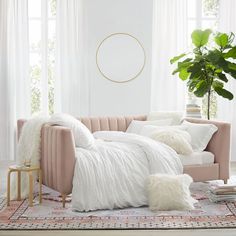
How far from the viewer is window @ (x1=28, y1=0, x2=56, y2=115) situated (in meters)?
8.19

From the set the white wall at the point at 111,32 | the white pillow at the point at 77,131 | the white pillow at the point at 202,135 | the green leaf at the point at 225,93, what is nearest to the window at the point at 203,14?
the white wall at the point at 111,32

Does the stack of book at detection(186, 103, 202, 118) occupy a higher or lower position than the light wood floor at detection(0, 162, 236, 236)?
higher

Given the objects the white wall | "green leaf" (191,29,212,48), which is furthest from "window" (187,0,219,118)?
"green leaf" (191,29,212,48)

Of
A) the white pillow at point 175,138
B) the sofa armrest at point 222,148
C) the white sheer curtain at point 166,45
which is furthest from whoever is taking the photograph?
the white sheer curtain at point 166,45

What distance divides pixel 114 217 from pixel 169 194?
20.9 inches

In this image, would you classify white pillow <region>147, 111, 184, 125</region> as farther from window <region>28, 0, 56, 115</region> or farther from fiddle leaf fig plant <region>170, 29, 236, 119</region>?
window <region>28, 0, 56, 115</region>

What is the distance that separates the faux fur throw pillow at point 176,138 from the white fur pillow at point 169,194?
694 mm

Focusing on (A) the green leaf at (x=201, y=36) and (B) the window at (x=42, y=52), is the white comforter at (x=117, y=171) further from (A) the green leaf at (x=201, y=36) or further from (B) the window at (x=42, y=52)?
(B) the window at (x=42, y=52)

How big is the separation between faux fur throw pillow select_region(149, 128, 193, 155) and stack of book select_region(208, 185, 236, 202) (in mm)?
625

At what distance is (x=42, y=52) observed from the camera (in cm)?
820

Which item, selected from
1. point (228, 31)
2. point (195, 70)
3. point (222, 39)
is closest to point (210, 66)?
point (195, 70)

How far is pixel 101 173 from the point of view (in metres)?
5.02

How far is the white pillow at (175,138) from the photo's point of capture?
18.9 feet

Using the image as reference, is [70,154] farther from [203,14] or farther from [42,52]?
[203,14]
